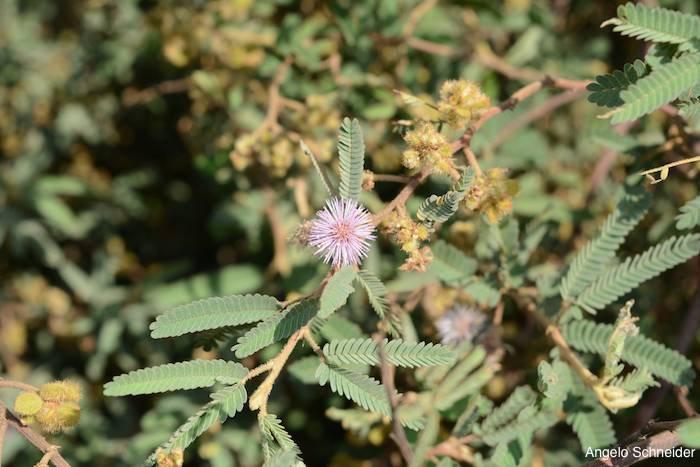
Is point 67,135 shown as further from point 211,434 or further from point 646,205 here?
point 646,205

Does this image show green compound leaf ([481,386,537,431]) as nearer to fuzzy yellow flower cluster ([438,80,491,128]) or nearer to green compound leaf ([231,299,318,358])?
green compound leaf ([231,299,318,358])

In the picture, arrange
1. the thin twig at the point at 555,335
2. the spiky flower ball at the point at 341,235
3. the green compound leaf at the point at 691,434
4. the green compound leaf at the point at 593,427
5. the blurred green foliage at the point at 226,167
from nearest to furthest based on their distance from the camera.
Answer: the green compound leaf at the point at 691,434
the spiky flower ball at the point at 341,235
the thin twig at the point at 555,335
the green compound leaf at the point at 593,427
the blurred green foliage at the point at 226,167

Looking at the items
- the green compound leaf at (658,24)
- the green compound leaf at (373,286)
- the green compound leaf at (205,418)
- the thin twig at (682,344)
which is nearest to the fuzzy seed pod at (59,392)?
the green compound leaf at (205,418)

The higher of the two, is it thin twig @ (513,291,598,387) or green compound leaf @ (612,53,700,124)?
green compound leaf @ (612,53,700,124)

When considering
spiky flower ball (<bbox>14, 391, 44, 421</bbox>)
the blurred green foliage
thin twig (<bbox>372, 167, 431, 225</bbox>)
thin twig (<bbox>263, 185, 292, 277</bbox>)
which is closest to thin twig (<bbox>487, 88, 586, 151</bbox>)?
the blurred green foliage

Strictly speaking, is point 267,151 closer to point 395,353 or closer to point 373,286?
point 373,286

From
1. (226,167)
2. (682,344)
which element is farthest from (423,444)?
(226,167)

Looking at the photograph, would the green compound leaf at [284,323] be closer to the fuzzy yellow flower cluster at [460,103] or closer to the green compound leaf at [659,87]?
the fuzzy yellow flower cluster at [460,103]
